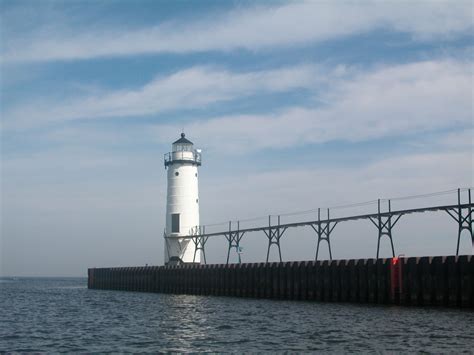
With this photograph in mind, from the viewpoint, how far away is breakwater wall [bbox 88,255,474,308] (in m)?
33.5

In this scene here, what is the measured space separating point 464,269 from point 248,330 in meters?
11.8

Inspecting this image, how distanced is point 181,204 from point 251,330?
36.6 metres

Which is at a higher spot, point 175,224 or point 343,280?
point 175,224

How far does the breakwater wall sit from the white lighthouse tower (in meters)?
2.73

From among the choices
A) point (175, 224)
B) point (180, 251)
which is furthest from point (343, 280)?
point (180, 251)

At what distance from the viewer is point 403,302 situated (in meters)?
36.3

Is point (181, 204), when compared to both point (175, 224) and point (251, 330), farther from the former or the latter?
point (251, 330)

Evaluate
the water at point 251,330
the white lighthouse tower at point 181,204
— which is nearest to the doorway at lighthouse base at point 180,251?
the white lighthouse tower at point 181,204

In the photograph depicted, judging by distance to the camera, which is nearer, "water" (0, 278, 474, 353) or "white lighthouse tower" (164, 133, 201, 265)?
"water" (0, 278, 474, 353)

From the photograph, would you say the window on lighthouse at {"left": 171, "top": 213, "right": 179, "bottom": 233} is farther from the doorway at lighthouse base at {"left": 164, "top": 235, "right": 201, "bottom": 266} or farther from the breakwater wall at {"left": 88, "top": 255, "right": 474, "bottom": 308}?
the breakwater wall at {"left": 88, "top": 255, "right": 474, "bottom": 308}

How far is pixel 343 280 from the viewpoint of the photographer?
4056cm

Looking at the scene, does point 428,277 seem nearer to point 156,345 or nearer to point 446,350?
point 446,350

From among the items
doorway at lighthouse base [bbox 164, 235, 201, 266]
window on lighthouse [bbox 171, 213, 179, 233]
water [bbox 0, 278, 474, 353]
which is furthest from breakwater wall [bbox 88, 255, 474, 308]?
window on lighthouse [bbox 171, 213, 179, 233]

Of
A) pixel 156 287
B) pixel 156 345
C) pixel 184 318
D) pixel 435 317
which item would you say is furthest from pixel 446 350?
pixel 156 287
